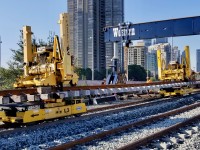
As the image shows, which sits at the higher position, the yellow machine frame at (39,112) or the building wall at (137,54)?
the building wall at (137,54)

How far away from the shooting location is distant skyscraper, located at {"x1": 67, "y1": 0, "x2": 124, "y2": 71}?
236ft

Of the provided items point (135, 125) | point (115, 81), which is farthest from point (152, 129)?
point (115, 81)

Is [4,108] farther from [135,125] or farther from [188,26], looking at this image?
[188,26]

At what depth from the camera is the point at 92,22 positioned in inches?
2785

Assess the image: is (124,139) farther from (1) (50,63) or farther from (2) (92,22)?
(2) (92,22)

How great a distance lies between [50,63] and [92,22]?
193 feet

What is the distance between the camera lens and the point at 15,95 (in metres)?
10.8

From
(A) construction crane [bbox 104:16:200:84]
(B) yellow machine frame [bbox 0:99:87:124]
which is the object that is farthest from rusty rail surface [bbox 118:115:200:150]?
(A) construction crane [bbox 104:16:200:84]

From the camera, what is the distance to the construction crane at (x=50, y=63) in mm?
12836

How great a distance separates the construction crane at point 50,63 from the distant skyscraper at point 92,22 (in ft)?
187

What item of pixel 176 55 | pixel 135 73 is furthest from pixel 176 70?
pixel 135 73

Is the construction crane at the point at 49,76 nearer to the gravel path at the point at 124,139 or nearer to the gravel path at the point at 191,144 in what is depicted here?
the gravel path at the point at 124,139

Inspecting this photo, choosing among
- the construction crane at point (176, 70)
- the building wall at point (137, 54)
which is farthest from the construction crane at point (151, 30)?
the building wall at point (137, 54)

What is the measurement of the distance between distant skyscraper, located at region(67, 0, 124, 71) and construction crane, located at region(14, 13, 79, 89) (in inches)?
2246
